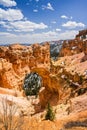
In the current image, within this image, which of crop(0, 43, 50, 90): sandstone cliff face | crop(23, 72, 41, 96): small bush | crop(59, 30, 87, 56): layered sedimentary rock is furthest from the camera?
crop(59, 30, 87, 56): layered sedimentary rock

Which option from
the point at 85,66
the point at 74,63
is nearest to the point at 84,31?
the point at 74,63

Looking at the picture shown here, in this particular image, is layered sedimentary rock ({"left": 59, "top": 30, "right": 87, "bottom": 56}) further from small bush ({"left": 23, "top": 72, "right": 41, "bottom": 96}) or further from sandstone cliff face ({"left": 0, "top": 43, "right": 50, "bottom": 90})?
sandstone cliff face ({"left": 0, "top": 43, "right": 50, "bottom": 90})

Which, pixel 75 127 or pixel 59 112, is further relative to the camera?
pixel 59 112

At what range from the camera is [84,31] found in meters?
72.0

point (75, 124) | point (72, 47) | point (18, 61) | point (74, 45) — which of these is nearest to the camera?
point (75, 124)

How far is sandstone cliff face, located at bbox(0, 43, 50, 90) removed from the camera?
41188 millimetres

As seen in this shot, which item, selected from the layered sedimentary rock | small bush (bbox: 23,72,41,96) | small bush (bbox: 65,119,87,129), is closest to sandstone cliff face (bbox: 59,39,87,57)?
the layered sedimentary rock

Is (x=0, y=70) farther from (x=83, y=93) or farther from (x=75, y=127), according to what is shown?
(x=75, y=127)

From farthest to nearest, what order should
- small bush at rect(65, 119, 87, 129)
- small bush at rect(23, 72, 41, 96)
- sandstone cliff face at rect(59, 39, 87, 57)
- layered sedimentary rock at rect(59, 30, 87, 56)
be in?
layered sedimentary rock at rect(59, 30, 87, 56), small bush at rect(23, 72, 41, 96), sandstone cliff face at rect(59, 39, 87, 57), small bush at rect(65, 119, 87, 129)

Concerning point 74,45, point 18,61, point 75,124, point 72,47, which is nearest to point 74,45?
point 74,45

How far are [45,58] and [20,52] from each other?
6324 mm

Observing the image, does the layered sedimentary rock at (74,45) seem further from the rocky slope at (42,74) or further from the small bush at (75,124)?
the small bush at (75,124)

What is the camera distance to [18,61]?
43594 millimetres

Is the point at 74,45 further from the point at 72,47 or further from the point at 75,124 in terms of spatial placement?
the point at 75,124
